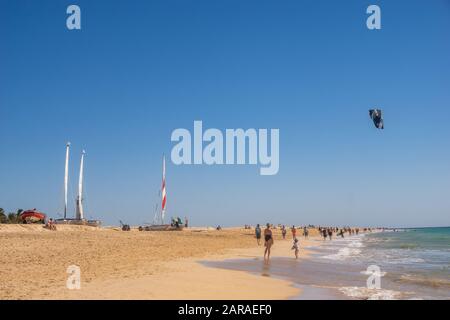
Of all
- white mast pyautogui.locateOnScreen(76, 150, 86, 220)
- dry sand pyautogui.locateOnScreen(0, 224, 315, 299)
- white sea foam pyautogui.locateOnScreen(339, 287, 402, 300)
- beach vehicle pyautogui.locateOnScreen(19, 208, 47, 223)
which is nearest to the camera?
dry sand pyautogui.locateOnScreen(0, 224, 315, 299)

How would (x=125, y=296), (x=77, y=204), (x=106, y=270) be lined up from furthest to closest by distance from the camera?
(x=77, y=204), (x=106, y=270), (x=125, y=296)

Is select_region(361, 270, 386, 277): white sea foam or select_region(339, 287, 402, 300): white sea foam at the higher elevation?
select_region(339, 287, 402, 300): white sea foam

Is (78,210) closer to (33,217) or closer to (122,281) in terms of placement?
(33,217)

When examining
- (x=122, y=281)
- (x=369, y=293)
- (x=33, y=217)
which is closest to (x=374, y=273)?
(x=369, y=293)

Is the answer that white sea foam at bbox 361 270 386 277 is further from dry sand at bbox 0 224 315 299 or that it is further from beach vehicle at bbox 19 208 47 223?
beach vehicle at bbox 19 208 47 223

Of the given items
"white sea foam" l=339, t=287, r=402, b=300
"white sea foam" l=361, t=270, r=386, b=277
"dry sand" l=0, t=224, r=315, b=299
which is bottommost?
"white sea foam" l=361, t=270, r=386, b=277

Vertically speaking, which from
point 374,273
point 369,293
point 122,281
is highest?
point 122,281

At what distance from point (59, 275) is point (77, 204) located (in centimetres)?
4860

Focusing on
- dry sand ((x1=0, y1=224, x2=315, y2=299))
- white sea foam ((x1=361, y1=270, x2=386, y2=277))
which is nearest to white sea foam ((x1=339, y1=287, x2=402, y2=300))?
dry sand ((x1=0, y1=224, x2=315, y2=299))
